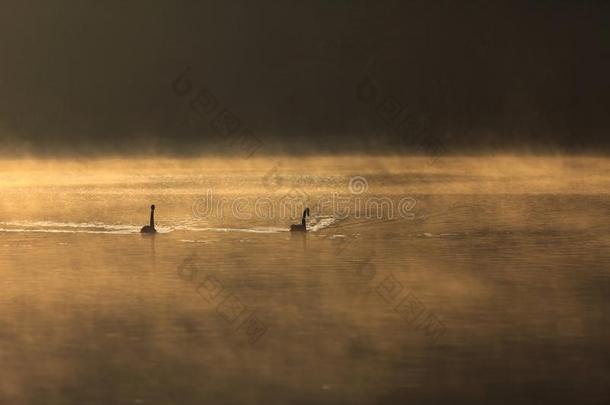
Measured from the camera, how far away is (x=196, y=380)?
8766 millimetres

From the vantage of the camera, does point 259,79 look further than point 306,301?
Yes

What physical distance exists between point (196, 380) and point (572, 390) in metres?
2.35

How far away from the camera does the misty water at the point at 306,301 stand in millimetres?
8719

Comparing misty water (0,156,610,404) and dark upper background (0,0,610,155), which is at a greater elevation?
dark upper background (0,0,610,155)

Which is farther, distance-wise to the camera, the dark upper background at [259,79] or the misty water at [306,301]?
the dark upper background at [259,79]

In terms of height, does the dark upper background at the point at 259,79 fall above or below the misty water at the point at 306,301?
above

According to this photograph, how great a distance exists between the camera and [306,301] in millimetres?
11789

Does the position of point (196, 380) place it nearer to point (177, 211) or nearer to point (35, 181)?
point (177, 211)

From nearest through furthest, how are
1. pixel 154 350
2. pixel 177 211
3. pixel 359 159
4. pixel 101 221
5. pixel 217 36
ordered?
pixel 154 350, pixel 101 221, pixel 177 211, pixel 359 159, pixel 217 36

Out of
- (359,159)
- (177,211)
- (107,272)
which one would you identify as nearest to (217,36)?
(359,159)

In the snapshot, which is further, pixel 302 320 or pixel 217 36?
pixel 217 36

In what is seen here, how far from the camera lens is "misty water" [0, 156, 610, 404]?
872cm

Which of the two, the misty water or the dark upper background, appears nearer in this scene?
the misty water

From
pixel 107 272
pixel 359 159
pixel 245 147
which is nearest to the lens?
pixel 107 272
